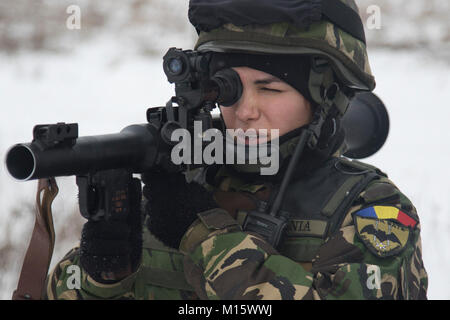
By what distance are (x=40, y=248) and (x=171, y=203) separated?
0.47 m

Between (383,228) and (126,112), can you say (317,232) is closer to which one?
(383,228)

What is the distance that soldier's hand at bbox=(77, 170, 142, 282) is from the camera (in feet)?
6.81

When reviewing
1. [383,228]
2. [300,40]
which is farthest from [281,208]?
[300,40]

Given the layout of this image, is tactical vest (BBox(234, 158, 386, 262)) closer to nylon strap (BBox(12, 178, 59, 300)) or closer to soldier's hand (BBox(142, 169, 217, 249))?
soldier's hand (BBox(142, 169, 217, 249))

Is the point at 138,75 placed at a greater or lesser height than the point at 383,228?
greater

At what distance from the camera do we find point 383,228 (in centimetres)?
A: 226

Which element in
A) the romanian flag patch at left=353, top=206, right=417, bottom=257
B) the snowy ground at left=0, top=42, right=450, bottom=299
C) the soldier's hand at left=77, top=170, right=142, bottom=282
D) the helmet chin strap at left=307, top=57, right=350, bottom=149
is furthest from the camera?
the snowy ground at left=0, top=42, right=450, bottom=299

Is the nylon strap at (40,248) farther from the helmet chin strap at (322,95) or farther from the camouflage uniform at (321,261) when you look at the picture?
the helmet chin strap at (322,95)

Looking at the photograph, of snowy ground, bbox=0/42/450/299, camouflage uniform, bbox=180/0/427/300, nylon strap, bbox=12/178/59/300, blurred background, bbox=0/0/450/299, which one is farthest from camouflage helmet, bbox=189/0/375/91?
blurred background, bbox=0/0/450/299

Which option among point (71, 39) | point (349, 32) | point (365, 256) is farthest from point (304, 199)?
point (71, 39)

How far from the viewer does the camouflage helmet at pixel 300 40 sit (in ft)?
8.15

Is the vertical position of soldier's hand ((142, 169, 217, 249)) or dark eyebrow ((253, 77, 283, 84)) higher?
dark eyebrow ((253, 77, 283, 84))
